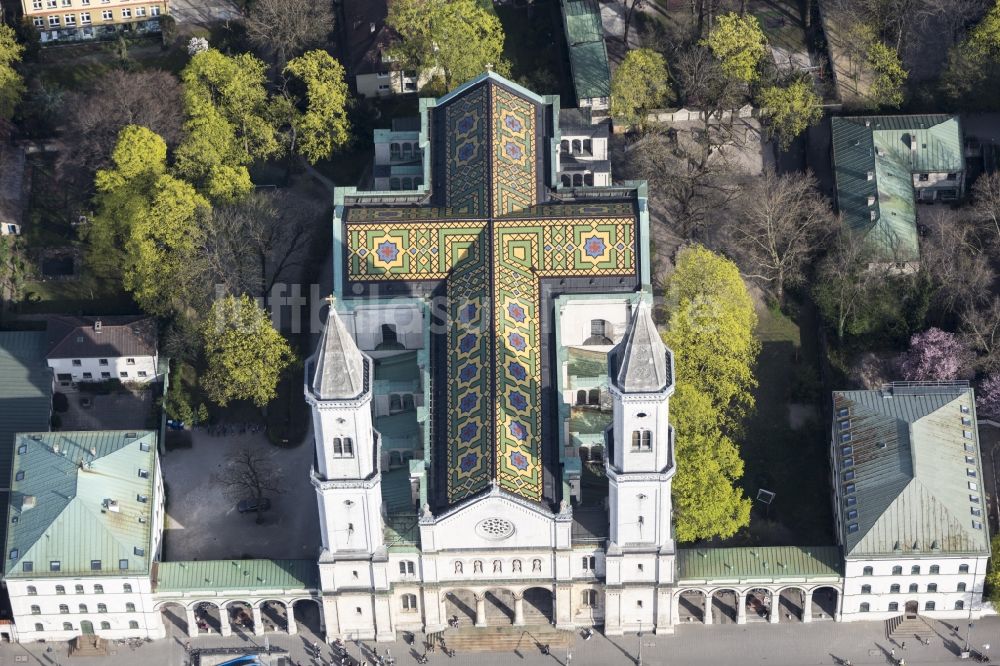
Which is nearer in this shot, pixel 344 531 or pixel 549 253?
pixel 344 531

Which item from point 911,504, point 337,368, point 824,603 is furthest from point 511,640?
point 911,504

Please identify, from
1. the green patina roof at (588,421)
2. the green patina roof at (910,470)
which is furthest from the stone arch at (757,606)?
the green patina roof at (588,421)

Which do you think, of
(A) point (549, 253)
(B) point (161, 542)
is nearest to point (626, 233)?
(A) point (549, 253)

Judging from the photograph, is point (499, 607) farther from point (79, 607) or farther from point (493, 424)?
point (79, 607)

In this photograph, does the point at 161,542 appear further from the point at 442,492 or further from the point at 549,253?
the point at 549,253

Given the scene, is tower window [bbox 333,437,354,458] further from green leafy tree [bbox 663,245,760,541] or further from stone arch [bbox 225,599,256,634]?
green leafy tree [bbox 663,245,760,541]

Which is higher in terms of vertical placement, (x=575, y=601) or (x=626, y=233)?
(x=626, y=233)

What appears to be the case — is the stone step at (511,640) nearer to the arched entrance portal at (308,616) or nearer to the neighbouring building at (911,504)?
the arched entrance portal at (308,616)

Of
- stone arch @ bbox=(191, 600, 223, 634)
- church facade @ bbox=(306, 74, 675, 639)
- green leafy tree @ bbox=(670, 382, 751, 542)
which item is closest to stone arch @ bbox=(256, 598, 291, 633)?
stone arch @ bbox=(191, 600, 223, 634)
